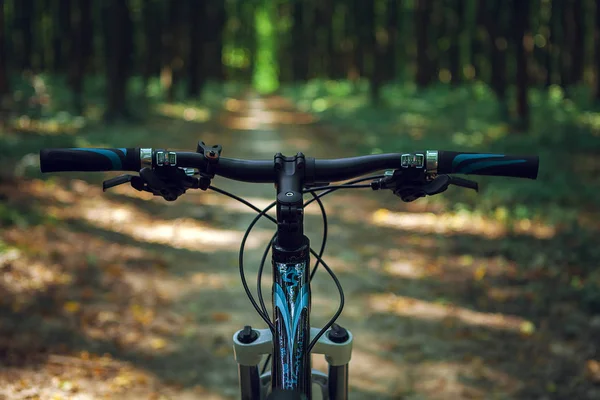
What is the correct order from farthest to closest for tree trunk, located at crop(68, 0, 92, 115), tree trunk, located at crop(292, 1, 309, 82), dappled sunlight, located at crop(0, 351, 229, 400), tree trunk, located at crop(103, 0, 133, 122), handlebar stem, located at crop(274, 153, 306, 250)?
tree trunk, located at crop(292, 1, 309, 82) → tree trunk, located at crop(68, 0, 92, 115) → tree trunk, located at crop(103, 0, 133, 122) → dappled sunlight, located at crop(0, 351, 229, 400) → handlebar stem, located at crop(274, 153, 306, 250)

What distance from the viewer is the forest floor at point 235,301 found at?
455 centimetres

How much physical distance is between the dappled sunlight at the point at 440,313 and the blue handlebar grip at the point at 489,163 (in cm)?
364

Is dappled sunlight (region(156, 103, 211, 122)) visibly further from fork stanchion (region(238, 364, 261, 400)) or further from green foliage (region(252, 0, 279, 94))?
green foliage (region(252, 0, 279, 94))

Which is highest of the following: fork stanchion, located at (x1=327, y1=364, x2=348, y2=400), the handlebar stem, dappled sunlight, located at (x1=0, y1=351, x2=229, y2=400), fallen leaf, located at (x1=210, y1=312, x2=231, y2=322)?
the handlebar stem

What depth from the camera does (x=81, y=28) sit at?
74.9 ft

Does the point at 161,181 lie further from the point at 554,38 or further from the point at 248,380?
the point at 554,38

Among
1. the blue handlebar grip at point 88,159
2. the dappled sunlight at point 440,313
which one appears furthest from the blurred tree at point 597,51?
the blue handlebar grip at point 88,159

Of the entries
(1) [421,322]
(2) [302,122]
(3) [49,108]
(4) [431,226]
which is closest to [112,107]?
(3) [49,108]

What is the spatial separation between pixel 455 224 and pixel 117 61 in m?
14.0

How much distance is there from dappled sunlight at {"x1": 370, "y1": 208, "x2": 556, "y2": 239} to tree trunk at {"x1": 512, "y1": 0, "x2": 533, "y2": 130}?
7.96 m

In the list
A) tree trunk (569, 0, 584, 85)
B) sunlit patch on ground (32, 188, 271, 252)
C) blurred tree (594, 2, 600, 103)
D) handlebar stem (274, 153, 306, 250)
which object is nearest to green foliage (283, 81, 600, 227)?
blurred tree (594, 2, 600, 103)

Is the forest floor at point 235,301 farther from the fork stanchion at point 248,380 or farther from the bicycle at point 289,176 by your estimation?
the bicycle at point 289,176

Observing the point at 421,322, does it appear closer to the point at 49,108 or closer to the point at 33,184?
the point at 33,184

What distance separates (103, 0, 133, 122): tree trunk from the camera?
19.1 m
